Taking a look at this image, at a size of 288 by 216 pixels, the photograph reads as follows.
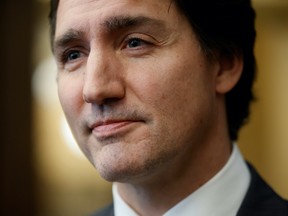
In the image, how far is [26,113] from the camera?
385 centimetres

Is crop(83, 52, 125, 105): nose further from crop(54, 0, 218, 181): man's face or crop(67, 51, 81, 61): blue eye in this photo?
crop(67, 51, 81, 61): blue eye

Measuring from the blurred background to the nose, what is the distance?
2578mm

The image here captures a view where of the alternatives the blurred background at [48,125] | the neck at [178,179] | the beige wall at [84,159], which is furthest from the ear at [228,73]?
the beige wall at [84,159]

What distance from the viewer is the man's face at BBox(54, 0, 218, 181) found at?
1.33 m

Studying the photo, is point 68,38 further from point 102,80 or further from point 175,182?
point 175,182

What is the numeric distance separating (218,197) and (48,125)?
267 centimetres

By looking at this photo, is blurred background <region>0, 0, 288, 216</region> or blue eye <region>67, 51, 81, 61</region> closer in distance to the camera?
blue eye <region>67, 51, 81, 61</region>

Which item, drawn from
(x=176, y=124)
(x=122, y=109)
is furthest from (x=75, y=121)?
(x=176, y=124)

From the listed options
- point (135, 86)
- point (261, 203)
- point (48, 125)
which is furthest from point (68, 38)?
point (48, 125)

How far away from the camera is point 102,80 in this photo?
1310 mm

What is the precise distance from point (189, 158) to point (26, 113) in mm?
2609

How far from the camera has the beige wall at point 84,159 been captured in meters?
3.90

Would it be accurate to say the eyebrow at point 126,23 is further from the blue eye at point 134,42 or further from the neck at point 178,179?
the neck at point 178,179

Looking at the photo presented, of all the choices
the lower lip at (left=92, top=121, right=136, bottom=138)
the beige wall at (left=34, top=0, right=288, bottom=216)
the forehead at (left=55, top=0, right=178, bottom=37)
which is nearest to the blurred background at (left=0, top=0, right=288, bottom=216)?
the beige wall at (left=34, top=0, right=288, bottom=216)
